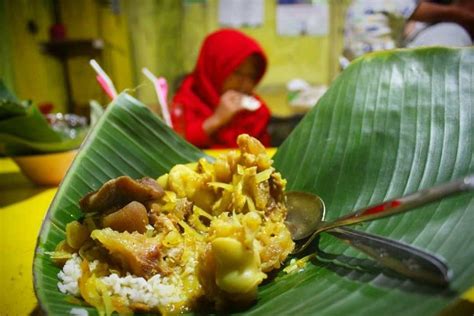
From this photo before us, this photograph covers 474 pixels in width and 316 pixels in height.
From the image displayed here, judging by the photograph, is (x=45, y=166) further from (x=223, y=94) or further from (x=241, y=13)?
(x=241, y=13)

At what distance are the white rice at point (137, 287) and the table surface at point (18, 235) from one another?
0.13 meters

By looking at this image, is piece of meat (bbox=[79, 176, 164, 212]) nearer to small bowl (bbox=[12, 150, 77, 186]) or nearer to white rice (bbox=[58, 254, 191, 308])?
white rice (bbox=[58, 254, 191, 308])

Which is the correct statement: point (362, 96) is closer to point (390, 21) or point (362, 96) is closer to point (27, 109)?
point (27, 109)

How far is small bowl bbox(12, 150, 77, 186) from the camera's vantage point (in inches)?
70.3

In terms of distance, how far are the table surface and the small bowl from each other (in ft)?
0.14

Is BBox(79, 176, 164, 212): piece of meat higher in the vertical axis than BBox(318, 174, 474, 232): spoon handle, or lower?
lower

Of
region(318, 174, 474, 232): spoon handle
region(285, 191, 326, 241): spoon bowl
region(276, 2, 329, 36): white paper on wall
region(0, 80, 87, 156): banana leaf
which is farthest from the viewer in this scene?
region(276, 2, 329, 36): white paper on wall

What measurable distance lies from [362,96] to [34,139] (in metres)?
1.33

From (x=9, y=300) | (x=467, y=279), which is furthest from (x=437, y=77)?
(x=9, y=300)

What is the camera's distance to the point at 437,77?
4.37 ft

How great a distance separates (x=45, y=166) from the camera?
5.94 ft

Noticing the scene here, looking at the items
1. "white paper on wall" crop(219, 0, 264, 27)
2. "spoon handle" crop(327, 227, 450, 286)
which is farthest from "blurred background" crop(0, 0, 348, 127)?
"spoon handle" crop(327, 227, 450, 286)

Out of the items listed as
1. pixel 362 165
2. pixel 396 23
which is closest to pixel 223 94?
pixel 396 23

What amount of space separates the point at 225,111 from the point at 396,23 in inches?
62.7
